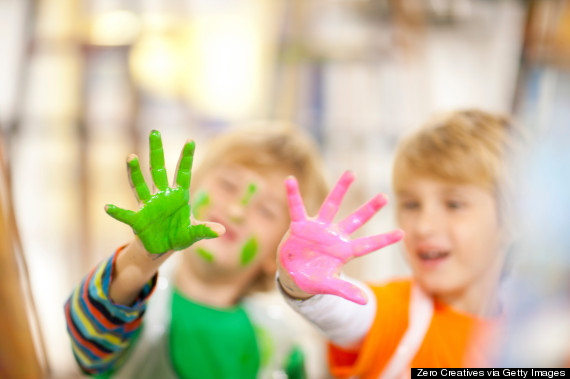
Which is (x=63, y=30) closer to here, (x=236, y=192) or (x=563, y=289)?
(x=236, y=192)

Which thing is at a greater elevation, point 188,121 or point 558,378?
point 188,121

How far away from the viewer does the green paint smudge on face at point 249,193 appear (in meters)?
1.06

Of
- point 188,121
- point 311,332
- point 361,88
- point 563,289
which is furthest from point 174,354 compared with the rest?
point 361,88

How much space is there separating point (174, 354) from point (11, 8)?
5.96ft

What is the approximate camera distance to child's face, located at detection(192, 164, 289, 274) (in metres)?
1.05

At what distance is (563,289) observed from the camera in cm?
87

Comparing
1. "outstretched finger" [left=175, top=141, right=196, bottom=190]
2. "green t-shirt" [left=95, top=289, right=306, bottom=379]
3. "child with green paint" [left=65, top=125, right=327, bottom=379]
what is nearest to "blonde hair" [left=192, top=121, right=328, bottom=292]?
"child with green paint" [left=65, top=125, right=327, bottom=379]

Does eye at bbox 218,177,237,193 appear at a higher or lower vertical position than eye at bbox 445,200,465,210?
lower

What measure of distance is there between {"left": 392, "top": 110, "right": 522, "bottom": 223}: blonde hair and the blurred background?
0.85 metres

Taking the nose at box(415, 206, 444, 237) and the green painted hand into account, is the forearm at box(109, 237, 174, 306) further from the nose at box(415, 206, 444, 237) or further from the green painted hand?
the nose at box(415, 206, 444, 237)

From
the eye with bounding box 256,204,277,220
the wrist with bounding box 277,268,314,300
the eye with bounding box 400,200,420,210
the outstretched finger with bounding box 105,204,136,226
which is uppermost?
the outstretched finger with bounding box 105,204,136,226

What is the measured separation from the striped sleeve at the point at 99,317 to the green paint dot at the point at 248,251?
0.23 metres

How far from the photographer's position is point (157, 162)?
0.74 metres

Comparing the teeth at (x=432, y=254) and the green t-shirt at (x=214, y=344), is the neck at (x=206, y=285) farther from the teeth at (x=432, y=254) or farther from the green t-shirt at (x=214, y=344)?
the teeth at (x=432, y=254)
